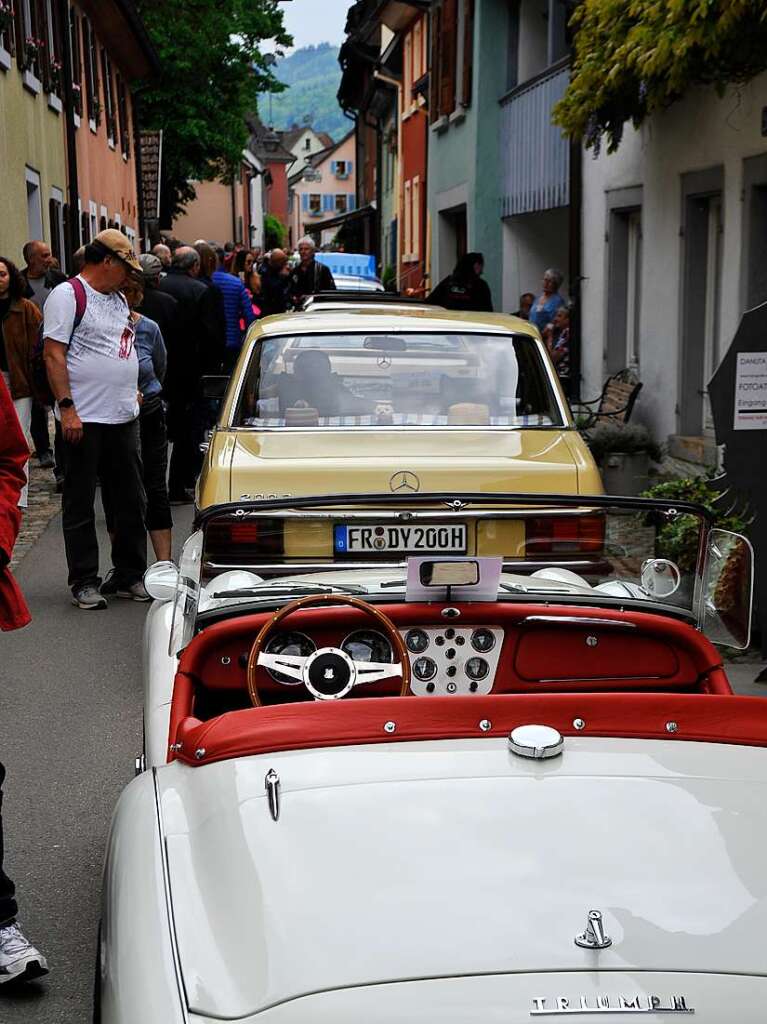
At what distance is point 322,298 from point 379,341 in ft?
21.4

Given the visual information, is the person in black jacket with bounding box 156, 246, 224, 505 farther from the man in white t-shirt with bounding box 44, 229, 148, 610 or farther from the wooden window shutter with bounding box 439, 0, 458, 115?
the wooden window shutter with bounding box 439, 0, 458, 115

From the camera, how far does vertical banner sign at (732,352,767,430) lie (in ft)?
23.3

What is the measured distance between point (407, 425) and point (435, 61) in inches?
877

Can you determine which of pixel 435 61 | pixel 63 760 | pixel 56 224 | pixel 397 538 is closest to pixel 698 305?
pixel 63 760

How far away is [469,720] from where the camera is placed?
2771 millimetres

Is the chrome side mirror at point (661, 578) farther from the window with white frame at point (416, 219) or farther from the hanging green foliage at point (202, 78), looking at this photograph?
the hanging green foliage at point (202, 78)

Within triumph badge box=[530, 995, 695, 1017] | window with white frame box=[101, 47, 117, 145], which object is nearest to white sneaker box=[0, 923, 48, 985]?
triumph badge box=[530, 995, 695, 1017]

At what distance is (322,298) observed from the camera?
13828 mm

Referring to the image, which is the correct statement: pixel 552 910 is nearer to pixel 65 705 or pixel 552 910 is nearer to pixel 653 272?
pixel 65 705

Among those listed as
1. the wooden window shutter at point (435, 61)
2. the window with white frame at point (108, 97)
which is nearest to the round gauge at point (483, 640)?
the wooden window shutter at point (435, 61)

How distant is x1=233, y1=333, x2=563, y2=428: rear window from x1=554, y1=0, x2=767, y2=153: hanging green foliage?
10.6ft

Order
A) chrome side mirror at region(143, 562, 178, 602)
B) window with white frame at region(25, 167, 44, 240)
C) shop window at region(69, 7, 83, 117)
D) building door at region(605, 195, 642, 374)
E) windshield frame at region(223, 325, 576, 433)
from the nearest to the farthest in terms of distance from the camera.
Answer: chrome side mirror at region(143, 562, 178, 602) → windshield frame at region(223, 325, 576, 433) → building door at region(605, 195, 642, 374) → window with white frame at region(25, 167, 44, 240) → shop window at region(69, 7, 83, 117)

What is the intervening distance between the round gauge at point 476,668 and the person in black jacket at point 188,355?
8.43m

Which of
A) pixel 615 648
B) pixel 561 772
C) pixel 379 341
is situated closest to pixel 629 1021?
pixel 561 772
